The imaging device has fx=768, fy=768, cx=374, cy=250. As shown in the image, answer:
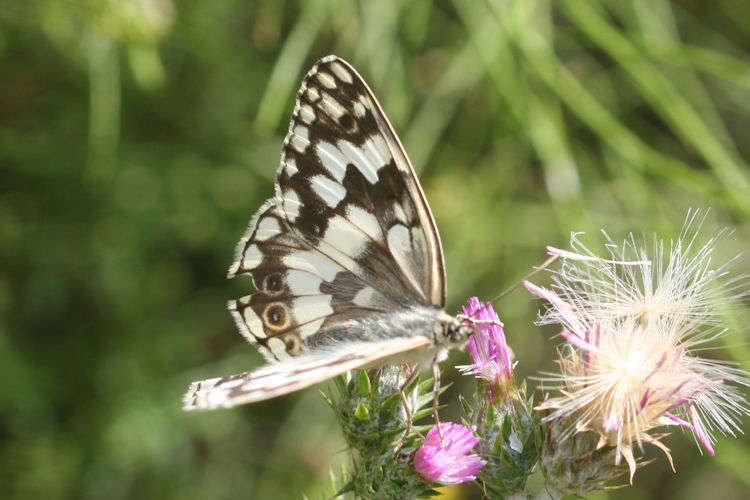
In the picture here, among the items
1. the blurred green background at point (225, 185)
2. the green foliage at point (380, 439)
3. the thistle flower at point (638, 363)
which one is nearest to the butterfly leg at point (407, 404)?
the green foliage at point (380, 439)

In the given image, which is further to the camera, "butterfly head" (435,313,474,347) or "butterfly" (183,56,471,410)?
"butterfly" (183,56,471,410)

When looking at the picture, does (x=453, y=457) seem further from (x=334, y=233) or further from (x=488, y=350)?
(x=334, y=233)

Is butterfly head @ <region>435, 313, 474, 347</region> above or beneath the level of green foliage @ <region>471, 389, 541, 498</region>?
above

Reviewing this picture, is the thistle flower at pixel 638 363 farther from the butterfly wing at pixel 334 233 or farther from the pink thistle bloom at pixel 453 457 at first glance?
the butterfly wing at pixel 334 233

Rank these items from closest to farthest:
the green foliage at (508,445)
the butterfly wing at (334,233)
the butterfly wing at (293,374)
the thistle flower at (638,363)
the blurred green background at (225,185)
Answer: the butterfly wing at (293,374), the thistle flower at (638,363), the green foliage at (508,445), the butterfly wing at (334,233), the blurred green background at (225,185)

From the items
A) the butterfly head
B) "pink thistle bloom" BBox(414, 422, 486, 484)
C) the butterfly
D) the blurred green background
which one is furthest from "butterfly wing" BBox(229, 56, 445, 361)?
the blurred green background

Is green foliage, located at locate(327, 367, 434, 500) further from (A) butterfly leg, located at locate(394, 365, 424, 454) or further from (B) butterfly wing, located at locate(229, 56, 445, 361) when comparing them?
(B) butterfly wing, located at locate(229, 56, 445, 361)

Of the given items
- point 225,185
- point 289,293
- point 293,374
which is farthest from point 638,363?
point 225,185
